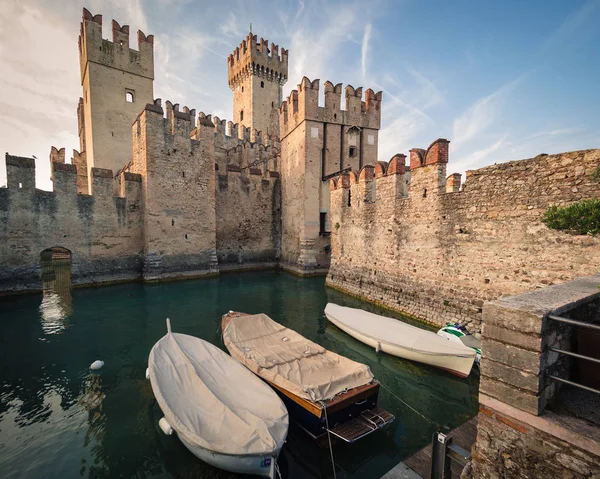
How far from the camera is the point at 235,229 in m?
22.4

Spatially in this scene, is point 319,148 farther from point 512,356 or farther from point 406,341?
point 512,356

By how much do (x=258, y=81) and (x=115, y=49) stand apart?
50.0 ft

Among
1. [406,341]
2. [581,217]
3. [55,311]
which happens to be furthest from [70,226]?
[581,217]

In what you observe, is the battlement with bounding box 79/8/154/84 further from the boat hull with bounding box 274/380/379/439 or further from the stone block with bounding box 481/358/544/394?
the stone block with bounding box 481/358/544/394

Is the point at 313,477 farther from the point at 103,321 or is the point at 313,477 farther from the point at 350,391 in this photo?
the point at 103,321

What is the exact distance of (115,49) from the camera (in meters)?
22.4

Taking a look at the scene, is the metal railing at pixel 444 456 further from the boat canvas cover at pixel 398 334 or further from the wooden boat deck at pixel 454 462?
the boat canvas cover at pixel 398 334

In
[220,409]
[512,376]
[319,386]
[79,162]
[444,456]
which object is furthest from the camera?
[79,162]

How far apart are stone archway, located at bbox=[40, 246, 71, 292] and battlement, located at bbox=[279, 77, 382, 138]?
15905 mm

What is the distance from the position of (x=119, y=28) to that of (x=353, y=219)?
23.8 meters

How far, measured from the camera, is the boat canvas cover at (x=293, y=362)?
541 cm

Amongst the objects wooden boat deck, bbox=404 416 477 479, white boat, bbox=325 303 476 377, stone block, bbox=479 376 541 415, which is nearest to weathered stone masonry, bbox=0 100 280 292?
white boat, bbox=325 303 476 377

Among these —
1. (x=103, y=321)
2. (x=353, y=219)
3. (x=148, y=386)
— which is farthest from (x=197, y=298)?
(x=353, y=219)

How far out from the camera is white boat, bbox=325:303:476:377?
737 centimetres
